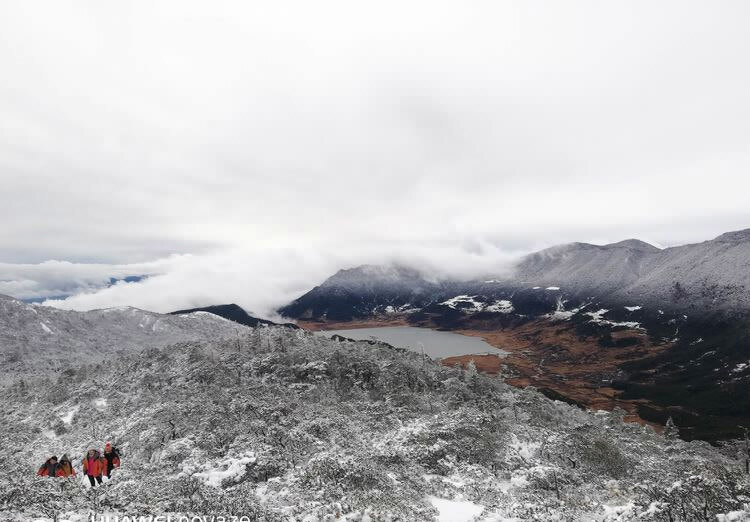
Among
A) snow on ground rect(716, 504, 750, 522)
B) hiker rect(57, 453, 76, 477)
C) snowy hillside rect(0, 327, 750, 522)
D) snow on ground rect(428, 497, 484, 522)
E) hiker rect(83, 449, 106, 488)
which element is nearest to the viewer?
snow on ground rect(716, 504, 750, 522)

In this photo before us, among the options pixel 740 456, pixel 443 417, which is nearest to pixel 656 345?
pixel 740 456

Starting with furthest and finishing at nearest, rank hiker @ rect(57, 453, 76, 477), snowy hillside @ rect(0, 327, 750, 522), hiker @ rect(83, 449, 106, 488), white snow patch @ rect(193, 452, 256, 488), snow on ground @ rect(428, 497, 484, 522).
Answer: white snow patch @ rect(193, 452, 256, 488) < hiker @ rect(57, 453, 76, 477) < hiker @ rect(83, 449, 106, 488) < snow on ground @ rect(428, 497, 484, 522) < snowy hillside @ rect(0, 327, 750, 522)

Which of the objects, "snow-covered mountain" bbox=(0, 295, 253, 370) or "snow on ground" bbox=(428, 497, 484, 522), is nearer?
"snow on ground" bbox=(428, 497, 484, 522)

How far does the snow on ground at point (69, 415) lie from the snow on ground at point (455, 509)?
142ft

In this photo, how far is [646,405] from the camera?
127812mm

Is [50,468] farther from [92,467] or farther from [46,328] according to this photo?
[46,328]

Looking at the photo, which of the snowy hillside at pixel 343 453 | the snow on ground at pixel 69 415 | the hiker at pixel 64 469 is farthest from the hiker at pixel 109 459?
the snow on ground at pixel 69 415

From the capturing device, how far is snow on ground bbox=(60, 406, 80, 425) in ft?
141

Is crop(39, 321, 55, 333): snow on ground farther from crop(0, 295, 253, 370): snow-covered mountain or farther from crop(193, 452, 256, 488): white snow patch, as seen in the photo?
crop(193, 452, 256, 488): white snow patch

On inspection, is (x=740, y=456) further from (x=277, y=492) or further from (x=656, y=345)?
(x=656, y=345)

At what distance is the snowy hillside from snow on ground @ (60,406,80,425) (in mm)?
293

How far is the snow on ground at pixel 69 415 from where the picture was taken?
42991 mm

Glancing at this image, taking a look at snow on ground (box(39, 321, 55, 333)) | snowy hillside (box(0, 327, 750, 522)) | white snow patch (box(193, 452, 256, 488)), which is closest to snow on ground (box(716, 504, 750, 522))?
snowy hillside (box(0, 327, 750, 522))

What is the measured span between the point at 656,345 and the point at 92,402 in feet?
779
